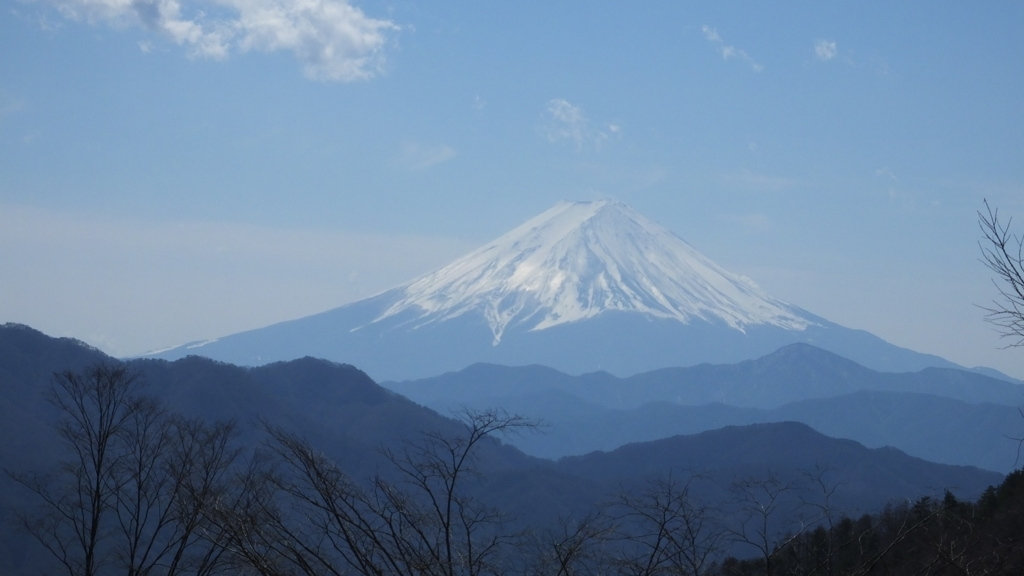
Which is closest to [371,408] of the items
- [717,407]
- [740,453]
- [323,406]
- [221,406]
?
[323,406]

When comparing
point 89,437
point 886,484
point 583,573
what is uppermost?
point 89,437

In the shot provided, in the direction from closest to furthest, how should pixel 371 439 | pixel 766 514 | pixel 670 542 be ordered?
pixel 766 514
pixel 670 542
pixel 371 439

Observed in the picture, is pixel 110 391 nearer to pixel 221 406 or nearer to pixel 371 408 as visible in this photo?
pixel 221 406

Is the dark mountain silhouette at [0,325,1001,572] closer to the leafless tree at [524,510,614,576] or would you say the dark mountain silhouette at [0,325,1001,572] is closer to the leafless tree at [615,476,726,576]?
the leafless tree at [524,510,614,576]

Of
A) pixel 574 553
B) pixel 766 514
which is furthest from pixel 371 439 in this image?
pixel 766 514

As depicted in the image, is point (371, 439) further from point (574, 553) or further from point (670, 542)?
point (574, 553)

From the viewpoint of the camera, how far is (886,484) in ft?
299

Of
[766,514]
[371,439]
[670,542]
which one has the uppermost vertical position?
[766,514]

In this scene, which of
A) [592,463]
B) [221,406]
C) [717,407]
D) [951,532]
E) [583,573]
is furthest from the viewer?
[717,407]

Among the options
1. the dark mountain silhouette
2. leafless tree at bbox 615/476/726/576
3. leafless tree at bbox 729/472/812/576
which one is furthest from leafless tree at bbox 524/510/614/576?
the dark mountain silhouette

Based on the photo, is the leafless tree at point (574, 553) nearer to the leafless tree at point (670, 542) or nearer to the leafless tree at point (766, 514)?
the leafless tree at point (670, 542)

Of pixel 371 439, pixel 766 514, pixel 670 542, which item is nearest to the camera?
pixel 766 514

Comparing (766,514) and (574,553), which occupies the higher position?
(766,514)

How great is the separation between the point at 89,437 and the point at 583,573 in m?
6.47
